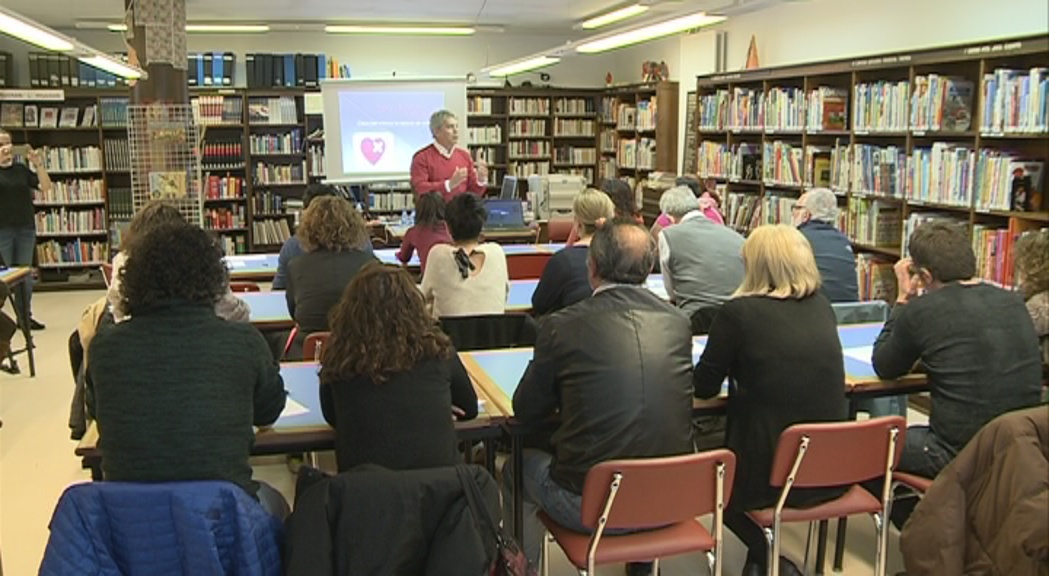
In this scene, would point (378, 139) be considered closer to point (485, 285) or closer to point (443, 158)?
point (443, 158)

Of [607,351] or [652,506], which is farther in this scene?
[607,351]

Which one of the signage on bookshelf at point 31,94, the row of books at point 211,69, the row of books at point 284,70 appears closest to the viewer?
the signage on bookshelf at point 31,94

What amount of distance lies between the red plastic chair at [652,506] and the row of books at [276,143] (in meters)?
8.42

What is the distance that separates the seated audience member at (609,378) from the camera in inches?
98.0

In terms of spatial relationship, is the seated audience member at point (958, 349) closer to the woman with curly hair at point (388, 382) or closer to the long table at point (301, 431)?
the long table at point (301, 431)

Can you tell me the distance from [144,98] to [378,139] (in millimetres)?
3744

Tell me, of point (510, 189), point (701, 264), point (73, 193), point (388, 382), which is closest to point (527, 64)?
point (510, 189)

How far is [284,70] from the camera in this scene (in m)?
9.99

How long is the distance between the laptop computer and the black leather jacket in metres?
4.72

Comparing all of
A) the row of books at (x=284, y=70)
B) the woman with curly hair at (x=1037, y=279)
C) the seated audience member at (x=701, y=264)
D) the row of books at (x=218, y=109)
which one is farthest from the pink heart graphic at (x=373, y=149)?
the woman with curly hair at (x=1037, y=279)

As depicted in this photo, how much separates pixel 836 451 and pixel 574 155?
8.94 m

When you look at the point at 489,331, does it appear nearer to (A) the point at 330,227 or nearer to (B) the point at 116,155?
(A) the point at 330,227

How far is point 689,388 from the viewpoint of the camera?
102 inches

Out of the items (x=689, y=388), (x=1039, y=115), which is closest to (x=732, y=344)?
(x=689, y=388)
